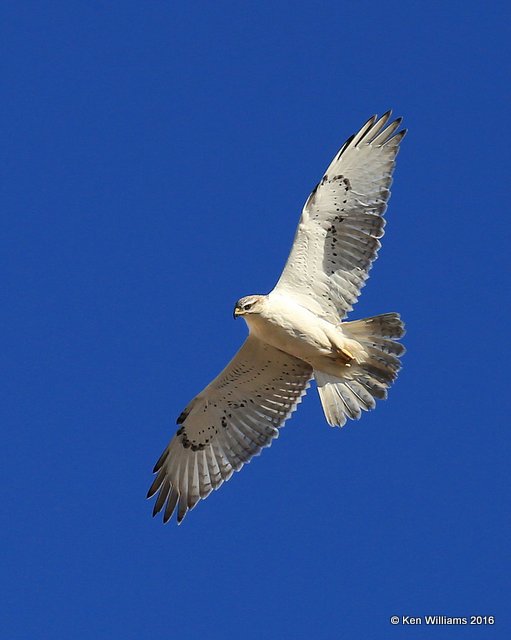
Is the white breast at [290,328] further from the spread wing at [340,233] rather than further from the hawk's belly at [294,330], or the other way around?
the spread wing at [340,233]

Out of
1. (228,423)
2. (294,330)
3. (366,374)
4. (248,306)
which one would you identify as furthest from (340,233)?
(228,423)

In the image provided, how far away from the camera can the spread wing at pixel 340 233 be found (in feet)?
30.8

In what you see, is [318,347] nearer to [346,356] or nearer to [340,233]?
[346,356]

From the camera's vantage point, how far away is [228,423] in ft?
32.1

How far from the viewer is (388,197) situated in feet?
31.0

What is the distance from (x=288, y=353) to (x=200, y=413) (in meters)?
1.18

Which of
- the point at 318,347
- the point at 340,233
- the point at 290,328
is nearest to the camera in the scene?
the point at 290,328

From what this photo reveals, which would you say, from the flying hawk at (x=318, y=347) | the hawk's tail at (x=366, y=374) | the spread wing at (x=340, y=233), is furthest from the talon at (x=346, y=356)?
the spread wing at (x=340, y=233)

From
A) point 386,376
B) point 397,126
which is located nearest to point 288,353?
point 386,376

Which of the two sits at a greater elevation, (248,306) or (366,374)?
(248,306)

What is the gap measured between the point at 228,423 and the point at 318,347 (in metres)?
1.36

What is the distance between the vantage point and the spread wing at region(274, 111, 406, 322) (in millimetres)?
9375

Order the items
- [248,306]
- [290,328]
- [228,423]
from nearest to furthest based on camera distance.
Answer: [248,306], [290,328], [228,423]

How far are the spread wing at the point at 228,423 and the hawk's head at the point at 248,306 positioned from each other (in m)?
0.88
